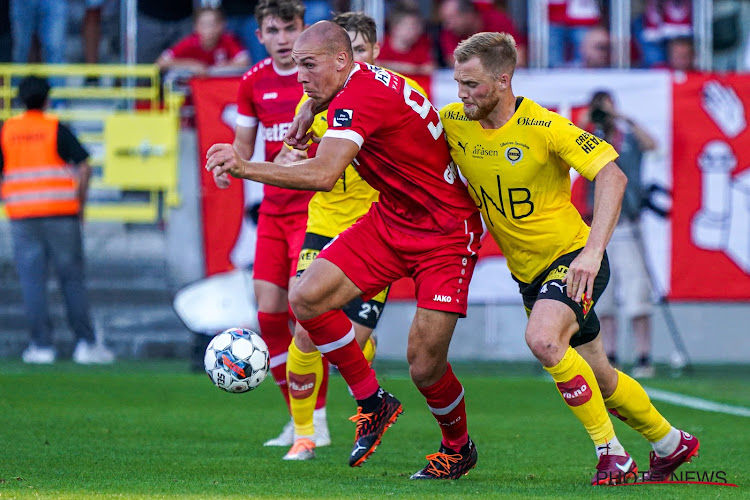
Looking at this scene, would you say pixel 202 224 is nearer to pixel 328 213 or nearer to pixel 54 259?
pixel 54 259

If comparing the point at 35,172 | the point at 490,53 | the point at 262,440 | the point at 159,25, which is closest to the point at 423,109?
the point at 490,53

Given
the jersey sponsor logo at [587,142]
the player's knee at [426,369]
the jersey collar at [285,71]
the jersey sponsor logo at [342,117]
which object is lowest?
the player's knee at [426,369]

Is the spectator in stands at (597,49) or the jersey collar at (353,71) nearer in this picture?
the jersey collar at (353,71)

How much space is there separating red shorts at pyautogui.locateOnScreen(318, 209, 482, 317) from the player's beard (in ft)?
1.89

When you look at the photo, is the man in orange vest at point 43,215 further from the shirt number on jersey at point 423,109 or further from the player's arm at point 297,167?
the player's arm at point 297,167

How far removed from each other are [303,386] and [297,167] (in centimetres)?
176

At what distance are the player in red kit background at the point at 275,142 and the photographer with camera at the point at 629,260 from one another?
5.60 meters

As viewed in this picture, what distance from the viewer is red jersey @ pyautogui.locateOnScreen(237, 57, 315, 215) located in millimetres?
7121

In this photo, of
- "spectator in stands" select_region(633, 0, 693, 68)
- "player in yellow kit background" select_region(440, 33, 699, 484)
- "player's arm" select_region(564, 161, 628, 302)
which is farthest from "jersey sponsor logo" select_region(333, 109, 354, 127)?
"spectator in stands" select_region(633, 0, 693, 68)

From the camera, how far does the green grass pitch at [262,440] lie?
16.9 ft

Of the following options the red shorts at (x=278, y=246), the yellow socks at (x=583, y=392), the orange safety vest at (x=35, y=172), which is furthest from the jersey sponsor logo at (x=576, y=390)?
the orange safety vest at (x=35, y=172)

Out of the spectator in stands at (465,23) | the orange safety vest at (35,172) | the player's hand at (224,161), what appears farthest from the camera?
the spectator in stands at (465,23)

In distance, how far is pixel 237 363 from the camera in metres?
6.09

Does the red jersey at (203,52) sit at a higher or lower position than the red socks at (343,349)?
higher
